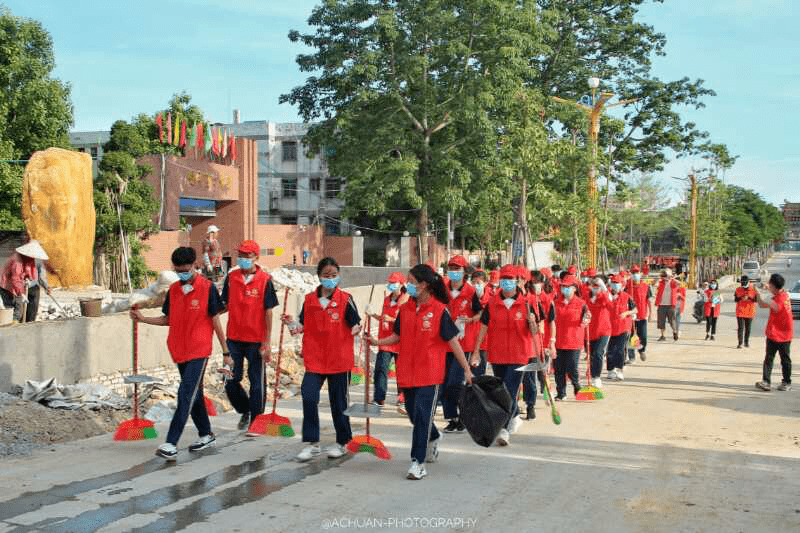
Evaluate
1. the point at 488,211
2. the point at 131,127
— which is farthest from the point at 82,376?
the point at 488,211

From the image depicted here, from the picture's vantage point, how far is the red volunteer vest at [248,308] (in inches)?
326

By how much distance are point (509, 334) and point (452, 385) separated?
0.85m

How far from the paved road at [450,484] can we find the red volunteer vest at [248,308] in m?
1.05

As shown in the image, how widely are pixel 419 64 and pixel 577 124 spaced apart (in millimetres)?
8182

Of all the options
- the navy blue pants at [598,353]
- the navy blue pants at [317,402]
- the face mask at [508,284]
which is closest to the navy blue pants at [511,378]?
the face mask at [508,284]

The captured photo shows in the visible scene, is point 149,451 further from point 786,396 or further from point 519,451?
point 786,396

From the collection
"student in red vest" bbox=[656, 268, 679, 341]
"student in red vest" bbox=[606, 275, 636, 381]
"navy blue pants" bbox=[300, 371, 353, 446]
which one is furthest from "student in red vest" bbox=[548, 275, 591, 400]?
"student in red vest" bbox=[656, 268, 679, 341]

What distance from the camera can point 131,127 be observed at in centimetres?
2967

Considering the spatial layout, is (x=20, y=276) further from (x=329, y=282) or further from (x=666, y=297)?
(x=666, y=297)

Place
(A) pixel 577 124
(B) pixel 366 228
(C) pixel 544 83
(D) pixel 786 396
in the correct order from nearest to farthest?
(D) pixel 786 396 → (A) pixel 577 124 → (C) pixel 544 83 → (B) pixel 366 228

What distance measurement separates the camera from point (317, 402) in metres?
7.45

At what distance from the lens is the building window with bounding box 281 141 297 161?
182ft

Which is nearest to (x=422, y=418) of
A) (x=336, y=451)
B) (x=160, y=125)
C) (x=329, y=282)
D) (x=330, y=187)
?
(x=336, y=451)

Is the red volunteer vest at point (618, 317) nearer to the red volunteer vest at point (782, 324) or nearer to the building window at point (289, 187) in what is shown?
the red volunteer vest at point (782, 324)
